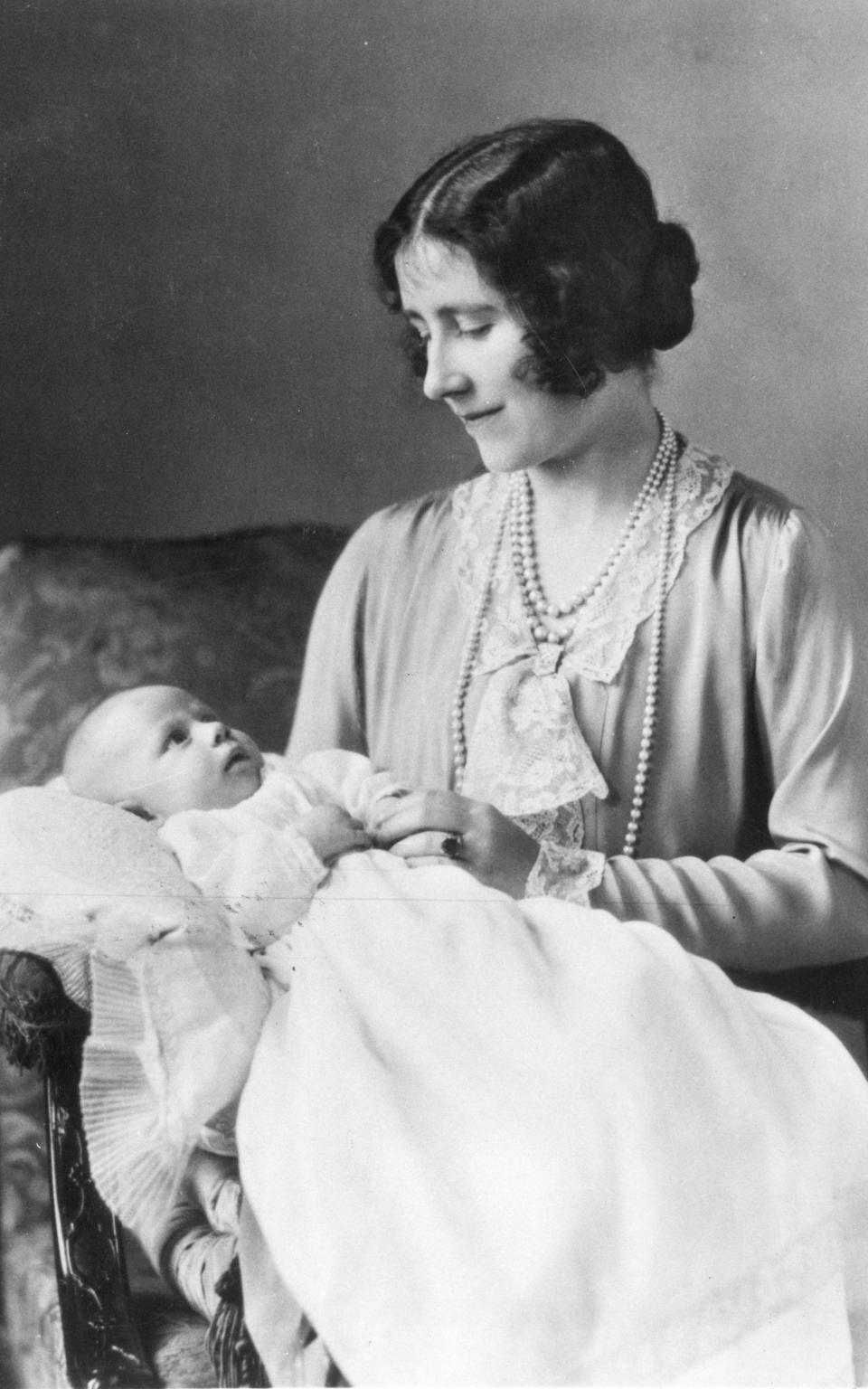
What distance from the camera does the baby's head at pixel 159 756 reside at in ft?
4.07

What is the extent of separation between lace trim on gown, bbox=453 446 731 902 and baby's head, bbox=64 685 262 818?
8.3 inches

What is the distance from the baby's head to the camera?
124cm

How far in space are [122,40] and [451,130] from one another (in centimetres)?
32

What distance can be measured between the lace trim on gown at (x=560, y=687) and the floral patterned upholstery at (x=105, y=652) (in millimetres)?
178

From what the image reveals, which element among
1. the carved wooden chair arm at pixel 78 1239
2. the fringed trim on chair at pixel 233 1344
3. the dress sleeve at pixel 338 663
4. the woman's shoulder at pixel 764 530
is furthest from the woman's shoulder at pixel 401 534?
the fringed trim on chair at pixel 233 1344

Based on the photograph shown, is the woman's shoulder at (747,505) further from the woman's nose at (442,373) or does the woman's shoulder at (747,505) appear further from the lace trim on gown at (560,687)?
the woman's nose at (442,373)

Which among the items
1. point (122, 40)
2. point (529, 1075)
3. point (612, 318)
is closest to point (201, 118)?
point (122, 40)

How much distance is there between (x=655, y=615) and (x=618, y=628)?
3cm

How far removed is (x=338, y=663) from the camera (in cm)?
132

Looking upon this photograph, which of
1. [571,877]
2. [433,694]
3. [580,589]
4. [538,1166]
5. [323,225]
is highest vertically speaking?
[323,225]

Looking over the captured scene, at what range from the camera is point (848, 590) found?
1261mm

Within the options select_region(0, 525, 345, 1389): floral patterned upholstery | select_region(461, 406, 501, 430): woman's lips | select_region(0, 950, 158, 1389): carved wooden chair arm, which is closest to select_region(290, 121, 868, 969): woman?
select_region(461, 406, 501, 430): woman's lips

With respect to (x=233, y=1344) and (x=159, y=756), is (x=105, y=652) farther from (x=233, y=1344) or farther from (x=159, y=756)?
(x=233, y=1344)

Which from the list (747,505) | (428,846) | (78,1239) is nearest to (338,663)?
(428,846)
